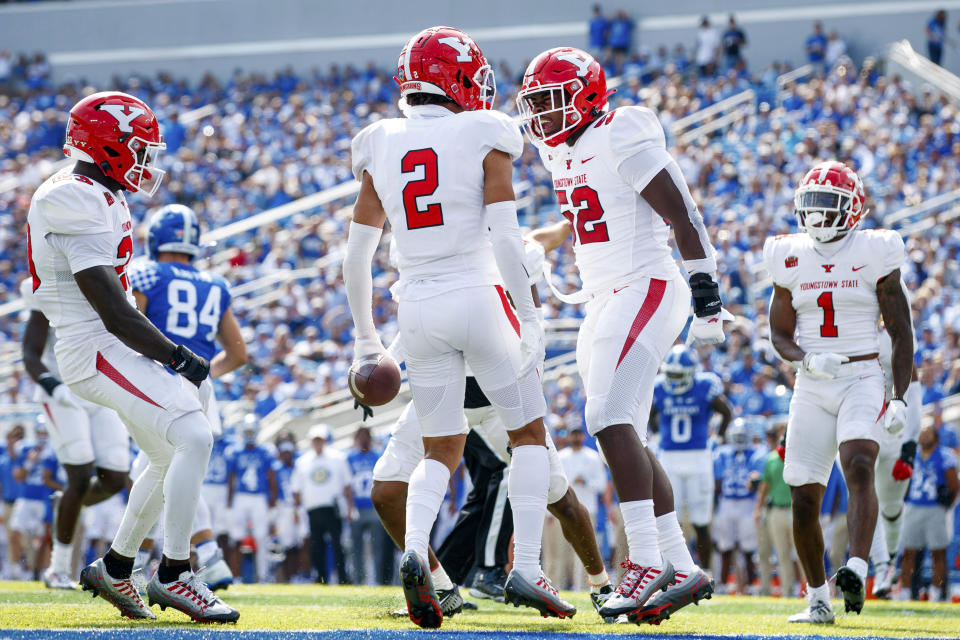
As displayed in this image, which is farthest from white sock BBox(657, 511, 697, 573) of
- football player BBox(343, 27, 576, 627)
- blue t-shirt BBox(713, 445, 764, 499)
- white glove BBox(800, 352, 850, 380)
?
blue t-shirt BBox(713, 445, 764, 499)

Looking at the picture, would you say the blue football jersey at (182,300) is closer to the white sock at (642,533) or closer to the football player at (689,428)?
the white sock at (642,533)

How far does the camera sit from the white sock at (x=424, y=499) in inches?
186

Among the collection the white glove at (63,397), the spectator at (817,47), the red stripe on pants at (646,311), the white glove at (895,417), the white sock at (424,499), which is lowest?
the white sock at (424,499)

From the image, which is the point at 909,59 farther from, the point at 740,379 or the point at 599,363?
the point at 599,363

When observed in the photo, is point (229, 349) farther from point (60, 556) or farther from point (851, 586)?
point (851, 586)

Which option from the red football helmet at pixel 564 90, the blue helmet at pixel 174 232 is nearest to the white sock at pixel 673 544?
the red football helmet at pixel 564 90

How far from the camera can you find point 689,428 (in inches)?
408

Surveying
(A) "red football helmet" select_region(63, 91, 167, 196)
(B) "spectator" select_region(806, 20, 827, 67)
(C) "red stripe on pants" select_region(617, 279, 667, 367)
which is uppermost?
(B) "spectator" select_region(806, 20, 827, 67)

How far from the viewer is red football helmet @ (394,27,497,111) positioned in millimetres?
4914

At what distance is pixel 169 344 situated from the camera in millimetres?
5094

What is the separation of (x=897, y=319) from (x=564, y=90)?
90.1 inches

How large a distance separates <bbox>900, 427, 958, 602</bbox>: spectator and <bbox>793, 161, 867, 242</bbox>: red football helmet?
17.3 ft

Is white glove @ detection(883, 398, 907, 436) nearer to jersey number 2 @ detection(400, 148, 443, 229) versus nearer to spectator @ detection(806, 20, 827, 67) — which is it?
jersey number 2 @ detection(400, 148, 443, 229)

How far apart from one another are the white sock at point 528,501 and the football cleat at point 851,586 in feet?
5.90
